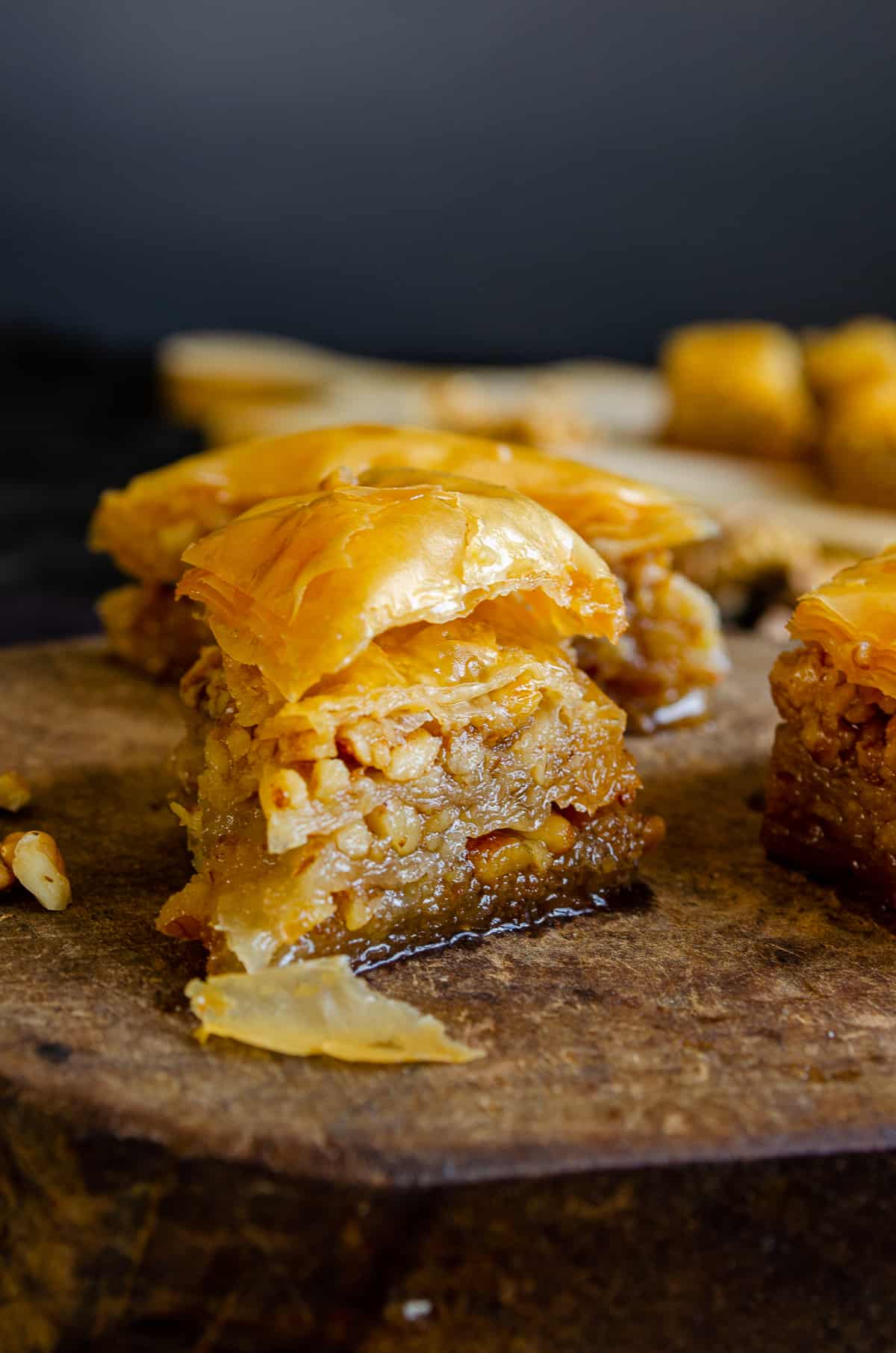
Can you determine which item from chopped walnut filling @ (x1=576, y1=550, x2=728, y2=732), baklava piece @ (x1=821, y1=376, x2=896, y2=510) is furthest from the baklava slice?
baklava piece @ (x1=821, y1=376, x2=896, y2=510)

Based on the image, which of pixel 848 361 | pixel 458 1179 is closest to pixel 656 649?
pixel 458 1179

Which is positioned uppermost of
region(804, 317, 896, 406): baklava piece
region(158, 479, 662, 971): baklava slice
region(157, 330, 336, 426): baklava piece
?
region(158, 479, 662, 971): baklava slice

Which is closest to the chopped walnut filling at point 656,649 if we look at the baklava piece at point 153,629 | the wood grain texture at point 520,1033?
the wood grain texture at point 520,1033

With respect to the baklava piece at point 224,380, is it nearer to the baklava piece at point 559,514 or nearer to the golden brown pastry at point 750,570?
the golden brown pastry at point 750,570

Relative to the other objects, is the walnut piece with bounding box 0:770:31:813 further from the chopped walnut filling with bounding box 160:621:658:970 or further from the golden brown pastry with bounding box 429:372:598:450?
the golden brown pastry with bounding box 429:372:598:450

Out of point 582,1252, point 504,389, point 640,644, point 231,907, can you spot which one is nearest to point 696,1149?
point 582,1252
